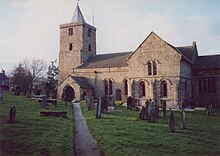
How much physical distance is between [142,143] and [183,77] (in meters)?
21.6

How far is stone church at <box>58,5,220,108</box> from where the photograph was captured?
3012cm

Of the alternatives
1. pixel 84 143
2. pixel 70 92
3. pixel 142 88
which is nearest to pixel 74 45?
pixel 70 92

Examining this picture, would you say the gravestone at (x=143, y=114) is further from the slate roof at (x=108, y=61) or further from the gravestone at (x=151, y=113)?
the slate roof at (x=108, y=61)

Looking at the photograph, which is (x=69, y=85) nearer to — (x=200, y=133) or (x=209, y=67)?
(x=209, y=67)

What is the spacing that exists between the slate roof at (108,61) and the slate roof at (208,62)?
9.50 metres

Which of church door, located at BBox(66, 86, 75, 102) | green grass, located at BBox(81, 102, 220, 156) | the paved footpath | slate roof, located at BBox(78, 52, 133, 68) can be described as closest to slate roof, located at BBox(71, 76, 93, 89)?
church door, located at BBox(66, 86, 75, 102)

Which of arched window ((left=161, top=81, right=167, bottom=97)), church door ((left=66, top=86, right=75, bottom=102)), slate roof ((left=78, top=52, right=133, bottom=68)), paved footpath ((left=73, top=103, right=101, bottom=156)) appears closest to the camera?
paved footpath ((left=73, top=103, right=101, bottom=156))

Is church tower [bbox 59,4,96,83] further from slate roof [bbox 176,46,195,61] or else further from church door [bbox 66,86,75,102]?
slate roof [bbox 176,46,195,61]

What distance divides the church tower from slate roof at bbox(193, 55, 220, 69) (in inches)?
699

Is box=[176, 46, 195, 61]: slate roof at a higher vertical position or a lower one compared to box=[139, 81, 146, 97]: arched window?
higher

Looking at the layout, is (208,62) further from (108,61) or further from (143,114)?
(143,114)

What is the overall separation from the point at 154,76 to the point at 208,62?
8.34 m

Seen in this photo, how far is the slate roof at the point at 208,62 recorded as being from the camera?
3272 cm

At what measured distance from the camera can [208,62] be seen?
34.1 m
